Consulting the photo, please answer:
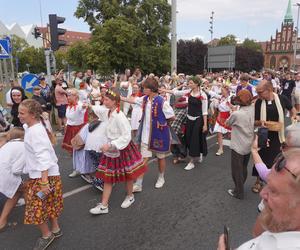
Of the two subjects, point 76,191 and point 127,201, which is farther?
point 76,191

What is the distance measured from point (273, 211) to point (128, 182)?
310 cm

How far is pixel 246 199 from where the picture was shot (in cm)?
448

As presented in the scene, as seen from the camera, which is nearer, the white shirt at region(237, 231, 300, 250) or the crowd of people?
the white shirt at region(237, 231, 300, 250)

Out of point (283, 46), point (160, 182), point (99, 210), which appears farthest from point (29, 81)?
point (283, 46)

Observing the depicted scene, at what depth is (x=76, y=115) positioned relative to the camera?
537 cm

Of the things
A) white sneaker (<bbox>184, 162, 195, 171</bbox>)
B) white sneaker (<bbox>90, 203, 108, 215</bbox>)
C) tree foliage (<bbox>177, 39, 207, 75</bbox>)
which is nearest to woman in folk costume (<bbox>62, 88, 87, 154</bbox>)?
white sneaker (<bbox>90, 203, 108, 215</bbox>)

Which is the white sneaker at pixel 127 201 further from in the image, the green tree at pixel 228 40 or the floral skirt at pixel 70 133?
the green tree at pixel 228 40

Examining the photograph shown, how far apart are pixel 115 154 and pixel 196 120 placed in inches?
96.0

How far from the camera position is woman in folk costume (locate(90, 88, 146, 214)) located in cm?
390

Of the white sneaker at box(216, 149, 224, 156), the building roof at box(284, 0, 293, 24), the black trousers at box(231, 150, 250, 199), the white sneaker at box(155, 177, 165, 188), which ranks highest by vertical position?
the building roof at box(284, 0, 293, 24)

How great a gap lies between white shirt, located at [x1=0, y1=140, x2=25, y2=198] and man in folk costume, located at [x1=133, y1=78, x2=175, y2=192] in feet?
6.03

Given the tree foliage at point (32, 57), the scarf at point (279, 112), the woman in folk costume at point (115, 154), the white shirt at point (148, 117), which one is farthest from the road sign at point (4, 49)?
the tree foliage at point (32, 57)

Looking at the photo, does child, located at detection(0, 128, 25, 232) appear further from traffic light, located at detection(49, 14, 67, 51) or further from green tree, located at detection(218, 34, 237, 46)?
green tree, located at detection(218, 34, 237, 46)

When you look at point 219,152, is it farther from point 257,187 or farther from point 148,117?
point 148,117
